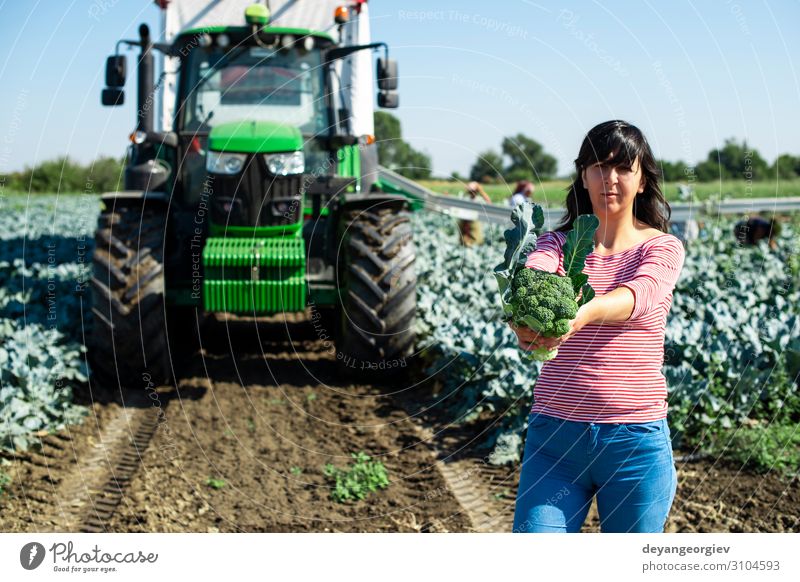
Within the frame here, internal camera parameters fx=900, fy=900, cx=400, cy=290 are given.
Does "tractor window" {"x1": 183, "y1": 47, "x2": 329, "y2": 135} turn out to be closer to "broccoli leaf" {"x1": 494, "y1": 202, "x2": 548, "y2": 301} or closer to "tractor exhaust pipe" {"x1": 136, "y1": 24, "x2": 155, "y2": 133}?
"tractor exhaust pipe" {"x1": 136, "y1": 24, "x2": 155, "y2": 133}

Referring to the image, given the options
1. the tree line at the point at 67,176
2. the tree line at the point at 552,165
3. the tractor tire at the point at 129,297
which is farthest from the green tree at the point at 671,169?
the tree line at the point at 67,176

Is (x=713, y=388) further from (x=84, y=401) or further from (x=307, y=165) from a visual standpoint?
(x=84, y=401)

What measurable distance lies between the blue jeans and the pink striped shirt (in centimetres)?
5

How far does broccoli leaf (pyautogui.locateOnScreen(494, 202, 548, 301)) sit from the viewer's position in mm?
2861

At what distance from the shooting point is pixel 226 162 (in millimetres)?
7418

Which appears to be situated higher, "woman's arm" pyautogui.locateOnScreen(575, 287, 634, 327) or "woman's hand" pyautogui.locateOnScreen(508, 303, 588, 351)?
"woman's arm" pyautogui.locateOnScreen(575, 287, 634, 327)

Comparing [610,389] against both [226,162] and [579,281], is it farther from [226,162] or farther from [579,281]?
[226,162]

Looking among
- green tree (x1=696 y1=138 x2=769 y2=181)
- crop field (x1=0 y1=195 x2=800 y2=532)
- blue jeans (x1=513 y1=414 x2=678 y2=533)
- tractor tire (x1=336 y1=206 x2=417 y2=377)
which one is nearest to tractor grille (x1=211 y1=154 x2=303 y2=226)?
tractor tire (x1=336 y1=206 x2=417 y2=377)

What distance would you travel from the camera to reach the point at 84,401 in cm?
750

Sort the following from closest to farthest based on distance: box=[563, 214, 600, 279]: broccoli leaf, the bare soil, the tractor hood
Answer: box=[563, 214, 600, 279]: broccoli leaf → the bare soil → the tractor hood

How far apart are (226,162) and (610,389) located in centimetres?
512

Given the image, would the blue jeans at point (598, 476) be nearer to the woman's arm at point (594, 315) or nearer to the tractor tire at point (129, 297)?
the woman's arm at point (594, 315)

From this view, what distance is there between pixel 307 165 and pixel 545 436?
5300 mm
